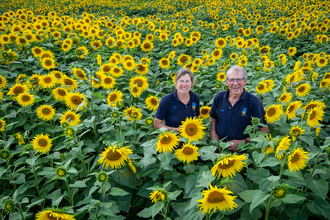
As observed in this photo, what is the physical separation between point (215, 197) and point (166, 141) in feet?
2.36

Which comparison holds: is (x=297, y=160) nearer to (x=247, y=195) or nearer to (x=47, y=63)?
(x=247, y=195)

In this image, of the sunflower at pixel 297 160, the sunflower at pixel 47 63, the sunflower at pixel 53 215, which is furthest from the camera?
the sunflower at pixel 47 63

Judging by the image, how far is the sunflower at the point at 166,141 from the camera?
190 cm

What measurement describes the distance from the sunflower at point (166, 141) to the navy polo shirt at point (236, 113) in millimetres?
1211

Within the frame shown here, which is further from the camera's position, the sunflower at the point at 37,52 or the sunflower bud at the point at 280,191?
the sunflower at the point at 37,52

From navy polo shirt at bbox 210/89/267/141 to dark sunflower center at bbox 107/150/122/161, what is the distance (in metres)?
1.60

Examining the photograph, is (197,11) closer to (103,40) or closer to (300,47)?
(300,47)

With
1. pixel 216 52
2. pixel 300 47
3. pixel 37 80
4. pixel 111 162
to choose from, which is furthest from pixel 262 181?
pixel 300 47

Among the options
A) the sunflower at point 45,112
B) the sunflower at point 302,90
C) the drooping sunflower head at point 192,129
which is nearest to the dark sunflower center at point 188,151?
the drooping sunflower head at point 192,129

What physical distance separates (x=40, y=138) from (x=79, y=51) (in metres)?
3.35

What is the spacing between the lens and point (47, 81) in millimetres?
3795

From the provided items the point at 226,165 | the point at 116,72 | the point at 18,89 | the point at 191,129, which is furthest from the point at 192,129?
the point at 18,89

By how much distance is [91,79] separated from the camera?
10.8 feet

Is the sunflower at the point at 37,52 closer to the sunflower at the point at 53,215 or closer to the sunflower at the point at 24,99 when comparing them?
the sunflower at the point at 24,99
